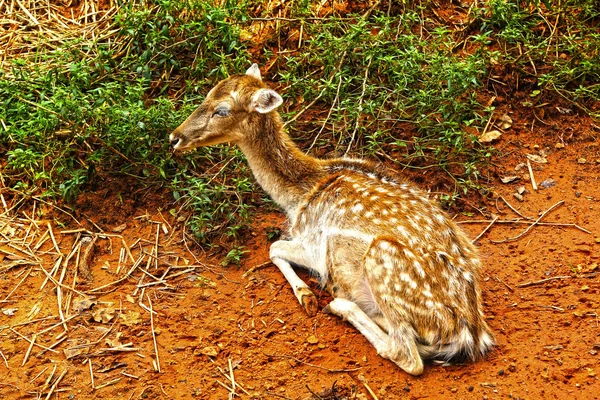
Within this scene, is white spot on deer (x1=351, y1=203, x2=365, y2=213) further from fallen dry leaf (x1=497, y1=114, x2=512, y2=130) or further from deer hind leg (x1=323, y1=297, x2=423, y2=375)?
fallen dry leaf (x1=497, y1=114, x2=512, y2=130)

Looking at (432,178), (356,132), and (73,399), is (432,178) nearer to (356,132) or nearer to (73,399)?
(356,132)

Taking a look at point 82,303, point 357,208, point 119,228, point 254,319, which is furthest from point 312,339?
point 119,228

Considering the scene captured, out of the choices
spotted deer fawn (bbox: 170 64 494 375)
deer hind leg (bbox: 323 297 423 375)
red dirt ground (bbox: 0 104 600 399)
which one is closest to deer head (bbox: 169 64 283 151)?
Answer: spotted deer fawn (bbox: 170 64 494 375)

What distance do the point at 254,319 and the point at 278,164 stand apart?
1.40 metres

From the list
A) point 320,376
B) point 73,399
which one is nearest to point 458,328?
point 320,376

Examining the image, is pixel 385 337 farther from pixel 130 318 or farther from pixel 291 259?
pixel 130 318

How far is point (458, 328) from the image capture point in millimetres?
5004

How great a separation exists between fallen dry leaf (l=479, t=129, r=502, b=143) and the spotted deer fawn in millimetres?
1476

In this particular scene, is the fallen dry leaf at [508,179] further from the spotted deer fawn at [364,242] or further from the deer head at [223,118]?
the deer head at [223,118]

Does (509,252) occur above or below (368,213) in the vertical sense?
below

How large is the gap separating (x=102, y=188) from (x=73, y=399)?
2.36m

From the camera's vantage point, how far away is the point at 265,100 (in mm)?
6129

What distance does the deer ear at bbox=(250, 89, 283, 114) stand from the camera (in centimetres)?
609

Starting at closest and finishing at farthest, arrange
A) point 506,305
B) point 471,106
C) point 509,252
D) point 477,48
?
point 506,305 < point 509,252 < point 471,106 < point 477,48
